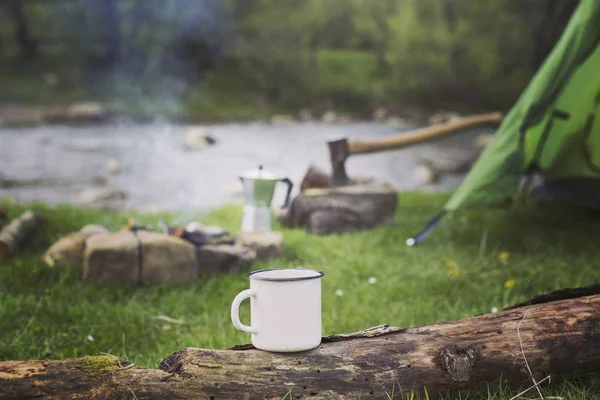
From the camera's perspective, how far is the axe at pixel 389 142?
3.89 metres

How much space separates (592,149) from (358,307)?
2.41 meters

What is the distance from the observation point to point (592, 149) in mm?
4086

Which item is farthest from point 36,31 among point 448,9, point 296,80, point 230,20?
point 448,9

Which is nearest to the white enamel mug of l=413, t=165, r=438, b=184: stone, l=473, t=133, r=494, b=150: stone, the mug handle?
the mug handle

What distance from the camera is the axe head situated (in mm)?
3840

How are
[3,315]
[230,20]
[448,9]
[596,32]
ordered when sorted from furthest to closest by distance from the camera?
[448,9] → [230,20] → [596,32] → [3,315]

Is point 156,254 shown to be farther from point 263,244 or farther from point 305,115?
point 305,115

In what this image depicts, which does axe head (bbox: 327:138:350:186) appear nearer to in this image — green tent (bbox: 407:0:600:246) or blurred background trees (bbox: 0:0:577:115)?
green tent (bbox: 407:0:600:246)

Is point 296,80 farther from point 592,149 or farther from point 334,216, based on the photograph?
point 592,149

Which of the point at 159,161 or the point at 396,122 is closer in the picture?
the point at 159,161

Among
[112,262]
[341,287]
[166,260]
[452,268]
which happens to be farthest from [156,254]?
[452,268]

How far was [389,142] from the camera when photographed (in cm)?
404

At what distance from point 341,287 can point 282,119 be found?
2417 mm

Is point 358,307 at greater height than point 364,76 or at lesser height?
lesser
